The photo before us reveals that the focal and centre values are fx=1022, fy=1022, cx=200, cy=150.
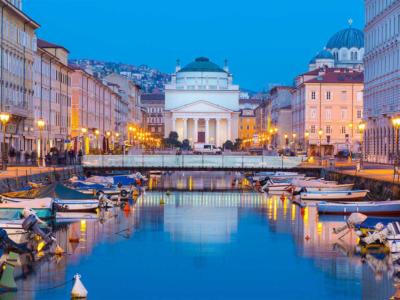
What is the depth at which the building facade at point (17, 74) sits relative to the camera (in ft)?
253

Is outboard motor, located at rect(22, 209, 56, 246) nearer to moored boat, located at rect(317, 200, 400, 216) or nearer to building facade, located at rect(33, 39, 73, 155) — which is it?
moored boat, located at rect(317, 200, 400, 216)

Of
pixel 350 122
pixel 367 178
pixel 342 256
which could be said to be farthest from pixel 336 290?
pixel 350 122

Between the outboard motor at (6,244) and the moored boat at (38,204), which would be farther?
the moored boat at (38,204)

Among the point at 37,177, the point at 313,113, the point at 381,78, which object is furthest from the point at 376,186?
the point at 313,113

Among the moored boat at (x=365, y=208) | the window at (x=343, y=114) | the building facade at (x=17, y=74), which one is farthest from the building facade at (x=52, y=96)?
the moored boat at (x=365, y=208)

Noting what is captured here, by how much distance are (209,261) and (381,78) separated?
59121 mm

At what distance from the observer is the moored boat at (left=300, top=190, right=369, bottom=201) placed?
6068 centimetres

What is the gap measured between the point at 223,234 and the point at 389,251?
10.6 metres

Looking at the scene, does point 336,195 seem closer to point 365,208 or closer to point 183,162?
point 365,208

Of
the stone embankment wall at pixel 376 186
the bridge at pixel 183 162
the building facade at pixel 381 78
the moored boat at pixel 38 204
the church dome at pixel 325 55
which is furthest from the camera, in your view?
the church dome at pixel 325 55

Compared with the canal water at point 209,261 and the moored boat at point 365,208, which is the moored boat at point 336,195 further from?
the moored boat at point 365,208

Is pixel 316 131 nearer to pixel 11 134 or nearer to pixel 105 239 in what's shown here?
Result: pixel 11 134

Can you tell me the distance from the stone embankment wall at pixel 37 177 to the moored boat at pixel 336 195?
1702 centimetres

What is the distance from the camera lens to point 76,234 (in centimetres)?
4344
